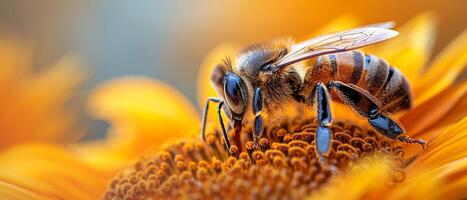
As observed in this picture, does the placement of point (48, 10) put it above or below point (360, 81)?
above

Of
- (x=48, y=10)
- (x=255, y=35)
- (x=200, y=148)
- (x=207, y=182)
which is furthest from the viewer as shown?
(x=48, y=10)

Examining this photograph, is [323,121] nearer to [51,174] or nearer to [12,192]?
[12,192]

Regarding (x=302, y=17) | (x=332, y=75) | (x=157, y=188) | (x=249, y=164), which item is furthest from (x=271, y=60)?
(x=302, y=17)

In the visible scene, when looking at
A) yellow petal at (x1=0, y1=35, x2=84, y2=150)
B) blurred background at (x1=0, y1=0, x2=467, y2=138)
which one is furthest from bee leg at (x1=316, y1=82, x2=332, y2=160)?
blurred background at (x1=0, y1=0, x2=467, y2=138)

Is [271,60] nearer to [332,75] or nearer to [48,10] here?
[332,75]

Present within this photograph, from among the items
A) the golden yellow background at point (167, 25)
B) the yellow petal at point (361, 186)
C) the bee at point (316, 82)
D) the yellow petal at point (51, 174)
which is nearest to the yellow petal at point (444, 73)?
the bee at point (316, 82)

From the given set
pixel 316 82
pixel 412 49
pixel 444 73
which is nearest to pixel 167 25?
pixel 412 49
